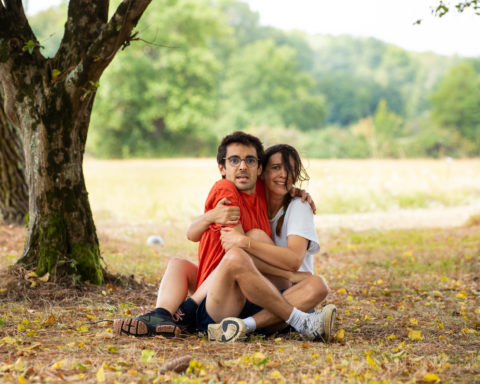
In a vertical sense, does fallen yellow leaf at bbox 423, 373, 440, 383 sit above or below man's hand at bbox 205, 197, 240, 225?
below

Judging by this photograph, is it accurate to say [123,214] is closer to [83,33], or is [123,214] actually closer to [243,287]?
[83,33]

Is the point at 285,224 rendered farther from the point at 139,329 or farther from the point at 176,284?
the point at 139,329

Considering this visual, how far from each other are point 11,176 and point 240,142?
5791mm

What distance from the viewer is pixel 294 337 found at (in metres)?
4.30

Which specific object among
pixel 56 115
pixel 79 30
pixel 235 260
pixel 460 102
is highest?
pixel 460 102

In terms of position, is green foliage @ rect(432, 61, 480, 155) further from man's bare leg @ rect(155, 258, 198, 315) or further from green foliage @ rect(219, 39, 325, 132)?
man's bare leg @ rect(155, 258, 198, 315)

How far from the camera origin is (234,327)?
13.0ft

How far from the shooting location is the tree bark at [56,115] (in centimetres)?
518

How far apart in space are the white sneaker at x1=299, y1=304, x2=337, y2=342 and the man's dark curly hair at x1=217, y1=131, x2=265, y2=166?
1.22 m

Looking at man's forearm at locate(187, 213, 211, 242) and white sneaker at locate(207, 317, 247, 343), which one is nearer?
white sneaker at locate(207, 317, 247, 343)

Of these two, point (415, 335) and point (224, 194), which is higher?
point (224, 194)

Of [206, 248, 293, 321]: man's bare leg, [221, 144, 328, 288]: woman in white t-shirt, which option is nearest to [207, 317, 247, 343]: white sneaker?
[206, 248, 293, 321]: man's bare leg

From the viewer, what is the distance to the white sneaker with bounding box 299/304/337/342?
404 cm

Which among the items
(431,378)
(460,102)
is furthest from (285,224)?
(460,102)
